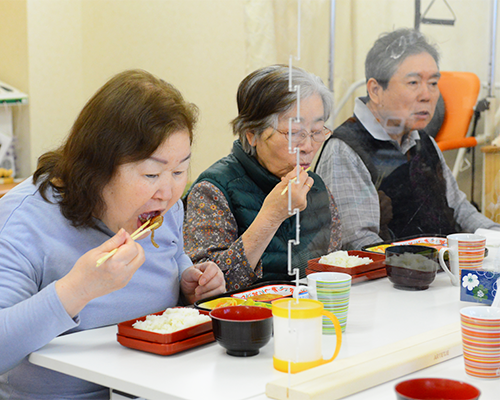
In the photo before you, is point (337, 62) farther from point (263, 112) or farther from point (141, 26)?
point (141, 26)

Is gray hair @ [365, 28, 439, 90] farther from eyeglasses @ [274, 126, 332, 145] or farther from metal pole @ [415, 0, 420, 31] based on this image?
eyeglasses @ [274, 126, 332, 145]

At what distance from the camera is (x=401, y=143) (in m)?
1.43

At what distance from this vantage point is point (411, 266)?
4.58 ft

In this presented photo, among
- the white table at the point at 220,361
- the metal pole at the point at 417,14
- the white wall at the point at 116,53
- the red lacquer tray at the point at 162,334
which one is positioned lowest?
the white table at the point at 220,361

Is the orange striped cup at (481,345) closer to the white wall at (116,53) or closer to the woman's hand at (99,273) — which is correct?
the woman's hand at (99,273)

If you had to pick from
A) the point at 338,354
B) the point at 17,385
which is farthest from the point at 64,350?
the point at 338,354

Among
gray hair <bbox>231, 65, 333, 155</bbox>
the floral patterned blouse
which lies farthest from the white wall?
gray hair <bbox>231, 65, 333, 155</bbox>

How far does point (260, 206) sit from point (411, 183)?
361mm

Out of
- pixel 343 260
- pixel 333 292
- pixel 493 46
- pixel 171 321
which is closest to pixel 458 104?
pixel 493 46

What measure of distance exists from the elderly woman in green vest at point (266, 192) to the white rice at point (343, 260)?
0.07 feet

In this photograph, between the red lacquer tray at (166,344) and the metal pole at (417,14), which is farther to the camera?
the metal pole at (417,14)

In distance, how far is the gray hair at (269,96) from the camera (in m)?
1.22

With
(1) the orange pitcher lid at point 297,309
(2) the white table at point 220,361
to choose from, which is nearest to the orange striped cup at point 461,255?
(2) the white table at point 220,361

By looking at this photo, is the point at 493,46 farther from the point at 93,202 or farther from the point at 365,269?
the point at 93,202
